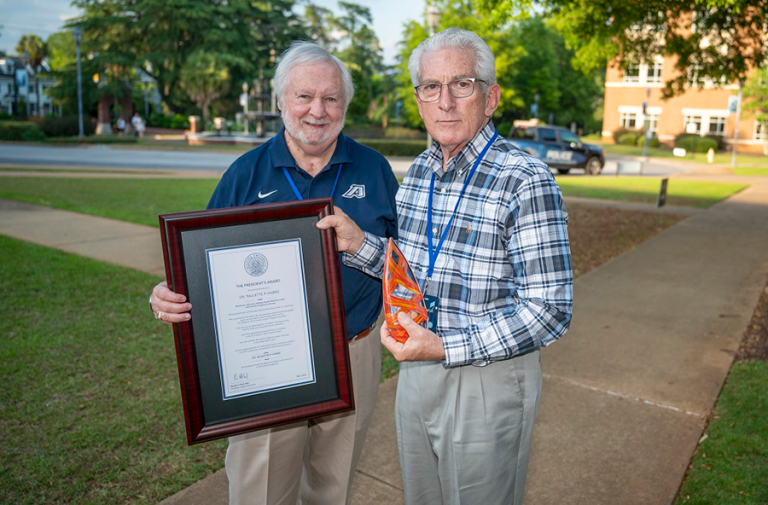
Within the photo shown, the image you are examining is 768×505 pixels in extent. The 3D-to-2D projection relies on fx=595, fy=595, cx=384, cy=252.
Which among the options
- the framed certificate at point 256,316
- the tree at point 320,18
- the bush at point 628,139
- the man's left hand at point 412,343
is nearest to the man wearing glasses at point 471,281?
the man's left hand at point 412,343

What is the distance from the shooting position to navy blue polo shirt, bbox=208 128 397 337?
2.17 m

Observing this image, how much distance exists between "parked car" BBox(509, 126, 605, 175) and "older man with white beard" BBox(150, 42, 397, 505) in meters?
22.3

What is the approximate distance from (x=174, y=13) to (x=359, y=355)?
50.1 m

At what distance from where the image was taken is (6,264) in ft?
22.7

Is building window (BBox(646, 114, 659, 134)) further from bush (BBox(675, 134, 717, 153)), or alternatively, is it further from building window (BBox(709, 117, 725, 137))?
bush (BBox(675, 134, 717, 153))

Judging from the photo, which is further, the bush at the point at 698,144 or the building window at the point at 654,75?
the building window at the point at 654,75

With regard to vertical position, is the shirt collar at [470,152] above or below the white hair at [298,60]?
below

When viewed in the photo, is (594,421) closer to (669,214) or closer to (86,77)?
(669,214)

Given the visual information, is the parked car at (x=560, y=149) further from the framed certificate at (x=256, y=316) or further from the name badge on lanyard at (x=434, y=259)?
the framed certificate at (x=256, y=316)

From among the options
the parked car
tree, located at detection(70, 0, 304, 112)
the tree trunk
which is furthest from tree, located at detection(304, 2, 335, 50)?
the parked car

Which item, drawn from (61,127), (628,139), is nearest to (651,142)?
(628,139)

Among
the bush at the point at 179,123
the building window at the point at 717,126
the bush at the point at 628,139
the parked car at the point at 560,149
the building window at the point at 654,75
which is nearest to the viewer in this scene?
the parked car at the point at 560,149

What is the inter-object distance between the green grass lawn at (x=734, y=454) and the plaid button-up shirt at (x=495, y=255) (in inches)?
79.8

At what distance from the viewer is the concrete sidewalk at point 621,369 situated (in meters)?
3.17
